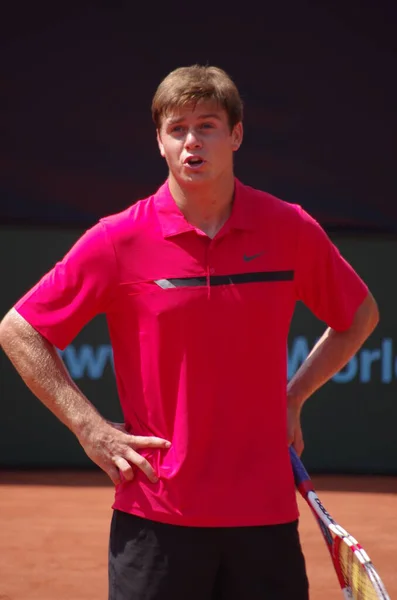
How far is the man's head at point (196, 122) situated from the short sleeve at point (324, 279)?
0.91 ft

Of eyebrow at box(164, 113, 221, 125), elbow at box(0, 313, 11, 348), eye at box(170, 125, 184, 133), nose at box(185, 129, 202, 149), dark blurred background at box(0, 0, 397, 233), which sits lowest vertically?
elbow at box(0, 313, 11, 348)

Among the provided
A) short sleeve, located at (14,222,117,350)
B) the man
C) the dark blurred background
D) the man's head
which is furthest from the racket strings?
the dark blurred background

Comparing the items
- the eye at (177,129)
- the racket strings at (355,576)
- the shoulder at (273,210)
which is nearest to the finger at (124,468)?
the racket strings at (355,576)

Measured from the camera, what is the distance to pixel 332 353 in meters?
3.25

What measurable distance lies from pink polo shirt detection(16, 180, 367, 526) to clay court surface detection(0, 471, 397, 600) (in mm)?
2333

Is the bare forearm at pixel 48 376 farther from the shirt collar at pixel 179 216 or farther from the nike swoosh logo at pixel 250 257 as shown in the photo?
the nike swoosh logo at pixel 250 257

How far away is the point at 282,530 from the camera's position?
115 inches

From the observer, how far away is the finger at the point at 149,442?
2.89 metres

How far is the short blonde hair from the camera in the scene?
2.93 m

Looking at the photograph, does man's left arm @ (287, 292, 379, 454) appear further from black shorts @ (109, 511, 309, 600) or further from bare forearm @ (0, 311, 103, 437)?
bare forearm @ (0, 311, 103, 437)

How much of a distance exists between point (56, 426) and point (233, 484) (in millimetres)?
5373

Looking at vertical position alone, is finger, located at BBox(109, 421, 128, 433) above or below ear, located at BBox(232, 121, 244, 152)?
below

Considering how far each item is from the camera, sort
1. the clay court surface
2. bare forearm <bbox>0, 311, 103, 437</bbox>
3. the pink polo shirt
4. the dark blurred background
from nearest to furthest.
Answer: the pink polo shirt → bare forearm <bbox>0, 311, 103, 437</bbox> → the clay court surface → the dark blurred background

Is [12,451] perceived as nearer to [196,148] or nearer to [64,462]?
[64,462]
